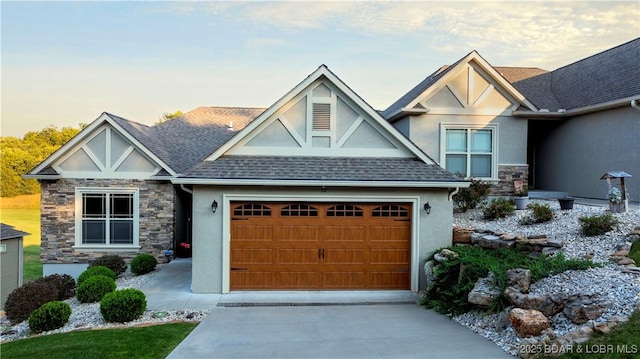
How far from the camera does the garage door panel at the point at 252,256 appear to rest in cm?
998

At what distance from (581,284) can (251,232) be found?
7176mm

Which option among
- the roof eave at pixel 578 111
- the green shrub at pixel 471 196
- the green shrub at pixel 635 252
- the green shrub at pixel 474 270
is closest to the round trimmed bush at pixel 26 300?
the green shrub at pixel 474 270

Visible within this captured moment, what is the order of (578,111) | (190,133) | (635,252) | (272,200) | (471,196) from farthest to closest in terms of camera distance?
(190,133) < (578,111) < (471,196) < (272,200) < (635,252)

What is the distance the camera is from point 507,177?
14766 mm

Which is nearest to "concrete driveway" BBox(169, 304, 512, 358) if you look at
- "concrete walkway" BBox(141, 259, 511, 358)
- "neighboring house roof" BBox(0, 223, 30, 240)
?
"concrete walkway" BBox(141, 259, 511, 358)

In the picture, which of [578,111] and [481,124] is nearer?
[481,124]

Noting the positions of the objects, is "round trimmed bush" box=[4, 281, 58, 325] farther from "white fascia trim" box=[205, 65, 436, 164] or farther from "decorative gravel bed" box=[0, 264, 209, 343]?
"white fascia trim" box=[205, 65, 436, 164]

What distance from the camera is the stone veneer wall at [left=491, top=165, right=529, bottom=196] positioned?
1474 cm

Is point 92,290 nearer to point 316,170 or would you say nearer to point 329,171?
point 316,170

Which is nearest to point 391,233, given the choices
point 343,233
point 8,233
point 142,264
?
point 343,233

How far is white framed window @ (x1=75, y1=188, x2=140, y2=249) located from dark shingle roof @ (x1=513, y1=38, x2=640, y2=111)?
16377 mm

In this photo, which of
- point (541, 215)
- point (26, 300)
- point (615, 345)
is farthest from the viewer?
point (541, 215)

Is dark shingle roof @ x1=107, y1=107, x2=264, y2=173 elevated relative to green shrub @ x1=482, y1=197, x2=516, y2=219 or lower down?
elevated

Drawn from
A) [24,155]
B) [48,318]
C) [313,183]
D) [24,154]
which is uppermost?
[24,154]
